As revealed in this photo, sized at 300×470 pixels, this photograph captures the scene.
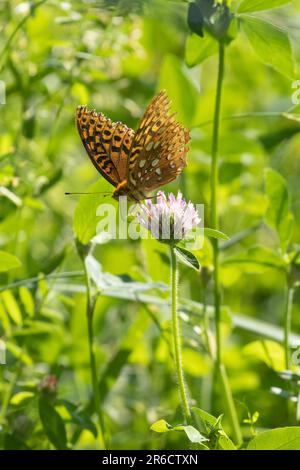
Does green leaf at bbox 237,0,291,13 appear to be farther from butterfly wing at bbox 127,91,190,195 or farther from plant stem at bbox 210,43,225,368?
butterfly wing at bbox 127,91,190,195

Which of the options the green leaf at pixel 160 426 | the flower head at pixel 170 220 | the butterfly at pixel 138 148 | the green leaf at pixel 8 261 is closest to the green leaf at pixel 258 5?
the butterfly at pixel 138 148

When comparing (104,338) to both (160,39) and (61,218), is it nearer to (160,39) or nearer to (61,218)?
(61,218)

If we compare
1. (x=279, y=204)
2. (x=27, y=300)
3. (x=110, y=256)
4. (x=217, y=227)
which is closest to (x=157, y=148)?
(x=217, y=227)

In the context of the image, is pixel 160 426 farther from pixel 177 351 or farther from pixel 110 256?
pixel 110 256

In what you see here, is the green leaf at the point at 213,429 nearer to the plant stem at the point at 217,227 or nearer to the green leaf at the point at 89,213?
the plant stem at the point at 217,227

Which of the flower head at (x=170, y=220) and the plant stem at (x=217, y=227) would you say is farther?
the plant stem at (x=217, y=227)

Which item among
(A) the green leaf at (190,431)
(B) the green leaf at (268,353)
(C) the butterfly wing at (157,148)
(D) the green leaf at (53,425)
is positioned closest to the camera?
(A) the green leaf at (190,431)
